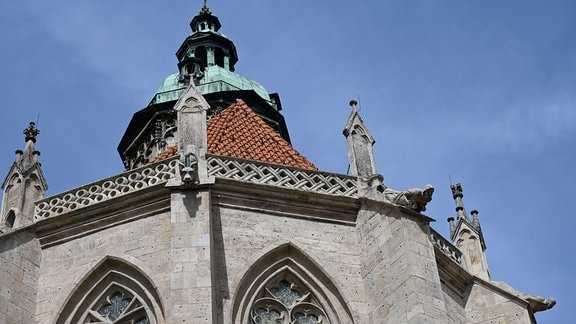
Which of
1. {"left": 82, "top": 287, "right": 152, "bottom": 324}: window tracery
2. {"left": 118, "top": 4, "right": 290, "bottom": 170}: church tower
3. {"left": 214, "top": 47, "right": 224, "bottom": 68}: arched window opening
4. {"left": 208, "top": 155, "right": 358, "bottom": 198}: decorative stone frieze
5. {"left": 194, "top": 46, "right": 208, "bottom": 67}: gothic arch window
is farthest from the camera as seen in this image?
{"left": 194, "top": 46, "right": 208, "bottom": 67}: gothic arch window

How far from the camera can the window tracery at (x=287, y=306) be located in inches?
608

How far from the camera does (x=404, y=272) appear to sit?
15.3 metres

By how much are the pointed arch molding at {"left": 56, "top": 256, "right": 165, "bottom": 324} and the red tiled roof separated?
137 inches

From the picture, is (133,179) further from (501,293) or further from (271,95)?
(271,95)

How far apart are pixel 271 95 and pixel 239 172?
35.5ft

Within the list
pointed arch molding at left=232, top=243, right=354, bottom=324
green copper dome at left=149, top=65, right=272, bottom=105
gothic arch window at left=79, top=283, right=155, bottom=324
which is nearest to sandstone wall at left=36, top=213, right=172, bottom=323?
gothic arch window at left=79, top=283, right=155, bottom=324

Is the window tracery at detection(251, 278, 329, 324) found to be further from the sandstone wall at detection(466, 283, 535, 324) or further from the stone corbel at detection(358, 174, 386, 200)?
the sandstone wall at detection(466, 283, 535, 324)

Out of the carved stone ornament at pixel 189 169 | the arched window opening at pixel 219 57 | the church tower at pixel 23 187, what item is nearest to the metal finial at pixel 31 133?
the church tower at pixel 23 187

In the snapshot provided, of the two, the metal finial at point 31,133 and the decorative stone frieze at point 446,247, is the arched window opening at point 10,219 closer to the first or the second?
the metal finial at point 31,133

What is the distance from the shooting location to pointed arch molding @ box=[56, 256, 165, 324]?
1534cm

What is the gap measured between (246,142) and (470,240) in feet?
14.0

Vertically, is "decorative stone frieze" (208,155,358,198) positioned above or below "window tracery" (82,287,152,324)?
above

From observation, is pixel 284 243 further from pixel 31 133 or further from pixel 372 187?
pixel 31 133

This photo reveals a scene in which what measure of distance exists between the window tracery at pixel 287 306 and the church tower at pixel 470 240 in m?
3.49
